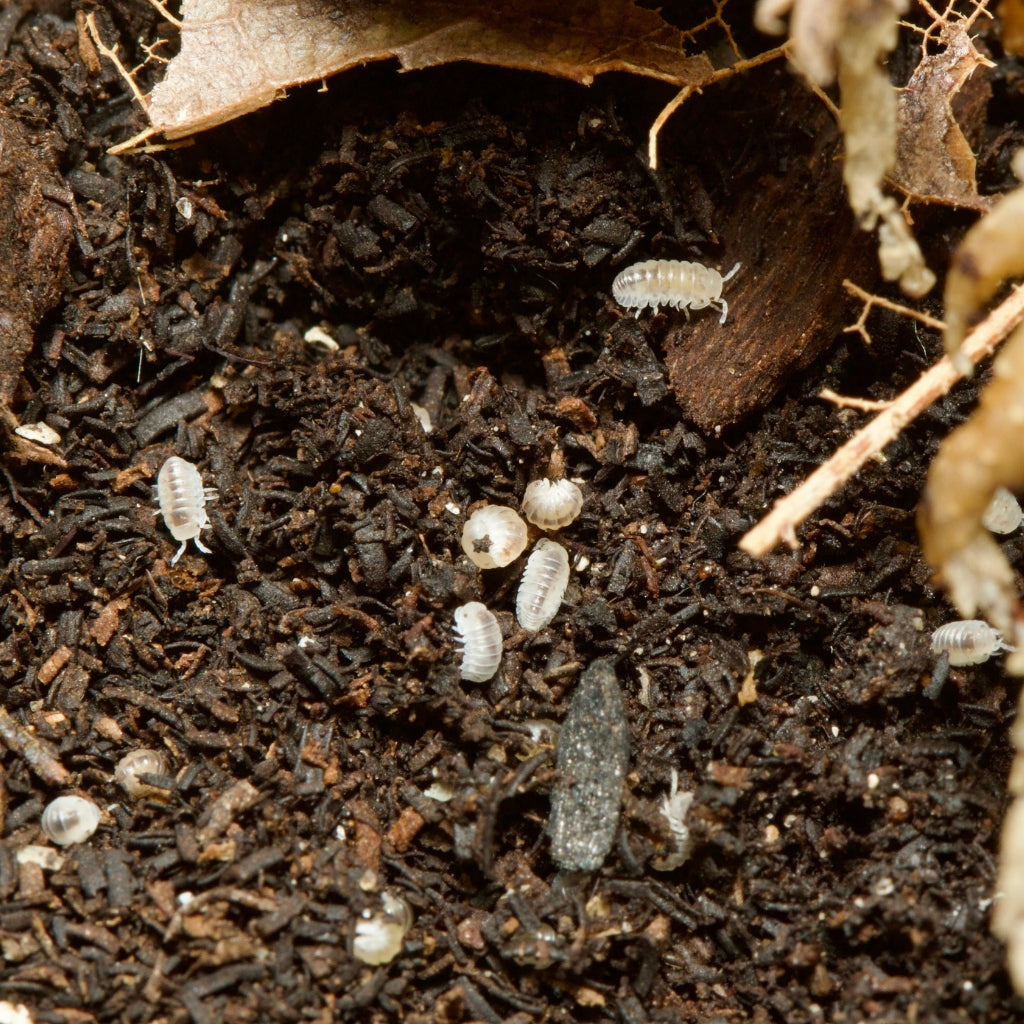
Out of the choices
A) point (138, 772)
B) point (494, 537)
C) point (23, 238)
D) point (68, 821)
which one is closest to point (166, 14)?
point (23, 238)

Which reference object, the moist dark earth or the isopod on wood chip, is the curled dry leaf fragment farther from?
the isopod on wood chip

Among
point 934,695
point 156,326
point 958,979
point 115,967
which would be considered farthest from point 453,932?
point 156,326

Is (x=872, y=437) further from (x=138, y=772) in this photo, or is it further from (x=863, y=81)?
(x=138, y=772)

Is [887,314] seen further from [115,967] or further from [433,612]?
[115,967]

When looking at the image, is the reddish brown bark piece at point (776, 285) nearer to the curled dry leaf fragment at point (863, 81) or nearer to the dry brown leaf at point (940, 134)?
the dry brown leaf at point (940, 134)

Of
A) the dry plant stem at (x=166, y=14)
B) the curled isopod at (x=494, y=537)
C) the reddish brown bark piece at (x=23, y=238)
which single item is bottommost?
the curled isopod at (x=494, y=537)

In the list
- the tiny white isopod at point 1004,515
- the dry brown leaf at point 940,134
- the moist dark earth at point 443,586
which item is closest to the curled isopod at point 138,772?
the moist dark earth at point 443,586

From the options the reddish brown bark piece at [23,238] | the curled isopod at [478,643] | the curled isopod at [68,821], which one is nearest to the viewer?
the curled isopod at [68,821]
